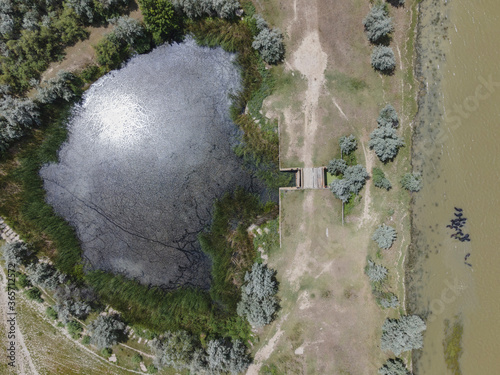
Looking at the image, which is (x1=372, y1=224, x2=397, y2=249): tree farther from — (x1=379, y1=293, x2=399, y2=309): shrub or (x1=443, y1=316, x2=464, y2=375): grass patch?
(x1=443, y1=316, x2=464, y2=375): grass patch

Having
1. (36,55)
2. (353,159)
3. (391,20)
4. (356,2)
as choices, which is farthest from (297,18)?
(36,55)

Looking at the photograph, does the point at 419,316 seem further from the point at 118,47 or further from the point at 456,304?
the point at 118,47

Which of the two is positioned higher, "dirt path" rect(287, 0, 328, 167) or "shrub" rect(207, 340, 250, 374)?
"dirt path" rect(287, 0, 328, 167)

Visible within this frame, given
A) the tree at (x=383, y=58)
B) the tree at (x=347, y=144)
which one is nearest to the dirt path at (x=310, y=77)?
the tree at (x=347, y=144)

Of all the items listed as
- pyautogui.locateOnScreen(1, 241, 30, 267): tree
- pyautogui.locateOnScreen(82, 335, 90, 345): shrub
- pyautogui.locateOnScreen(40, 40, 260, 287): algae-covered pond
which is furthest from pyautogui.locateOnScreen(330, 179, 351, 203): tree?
pyautogui.locateOnScreen(1, 241, 30, 267): tree

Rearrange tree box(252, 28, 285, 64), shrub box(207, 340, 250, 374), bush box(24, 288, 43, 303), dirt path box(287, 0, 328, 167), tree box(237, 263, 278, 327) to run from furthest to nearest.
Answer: dirt path box(287, 0, 328, 167)
tree box(252, 28, 285, 64)
bush box(24, 288, 43, 303)
tree box(237, 263, 278, 327)
shrub box(207, 340, 250, 374)
